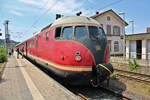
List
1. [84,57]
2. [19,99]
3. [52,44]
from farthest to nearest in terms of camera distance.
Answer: [52,44] < [84,57] < [19,99]

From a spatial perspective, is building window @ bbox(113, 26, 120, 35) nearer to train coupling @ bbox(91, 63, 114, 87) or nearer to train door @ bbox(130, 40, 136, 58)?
train door @ bbox(130, 40, 136, 58)

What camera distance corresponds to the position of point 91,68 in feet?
17.7

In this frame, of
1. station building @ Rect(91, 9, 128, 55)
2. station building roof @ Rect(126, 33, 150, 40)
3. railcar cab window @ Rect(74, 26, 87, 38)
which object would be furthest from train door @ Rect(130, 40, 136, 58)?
railcar cab window @ Rect(74, 26, 87, 38)

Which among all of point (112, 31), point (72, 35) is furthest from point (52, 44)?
point (112, 31)

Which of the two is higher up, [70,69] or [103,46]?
[103,46]

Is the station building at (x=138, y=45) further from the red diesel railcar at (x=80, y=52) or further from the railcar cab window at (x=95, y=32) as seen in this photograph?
the red diesel railcar at (x=80, y=52)

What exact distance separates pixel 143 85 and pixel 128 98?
10.9ft

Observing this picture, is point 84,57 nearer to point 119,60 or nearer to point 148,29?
point 119,60

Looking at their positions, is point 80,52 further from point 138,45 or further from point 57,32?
point 138,45

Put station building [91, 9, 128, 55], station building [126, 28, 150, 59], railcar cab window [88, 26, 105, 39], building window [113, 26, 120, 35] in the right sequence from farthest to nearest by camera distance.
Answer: building window [113, 26, 120, 35] < station building [91, 9, 128, 55] < station building [126, 28, 150, 59] < railcar cab window [88, 26, 105, 39]

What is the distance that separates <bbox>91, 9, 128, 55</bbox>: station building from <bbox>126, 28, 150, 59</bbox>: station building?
760cm

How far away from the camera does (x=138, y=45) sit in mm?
18797

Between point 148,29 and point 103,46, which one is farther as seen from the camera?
point 148,29

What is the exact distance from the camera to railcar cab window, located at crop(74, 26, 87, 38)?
228 inches
